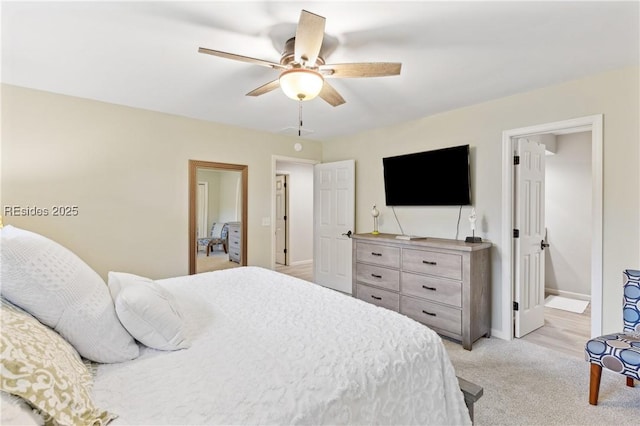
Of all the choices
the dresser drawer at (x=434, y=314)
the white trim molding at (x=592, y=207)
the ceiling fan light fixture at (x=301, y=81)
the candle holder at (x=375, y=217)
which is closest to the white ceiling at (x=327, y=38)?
the ceiling fan light fixture at (x=301, y=81)

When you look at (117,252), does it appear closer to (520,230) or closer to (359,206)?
(359,206)

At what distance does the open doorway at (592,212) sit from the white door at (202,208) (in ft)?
11.2

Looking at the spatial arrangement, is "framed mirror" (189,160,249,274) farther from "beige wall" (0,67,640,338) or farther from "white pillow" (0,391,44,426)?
"white pillow" (0,391,44,426)

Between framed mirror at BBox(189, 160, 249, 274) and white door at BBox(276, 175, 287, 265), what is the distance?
8.43 feet

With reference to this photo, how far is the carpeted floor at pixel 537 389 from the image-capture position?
76.8 inches

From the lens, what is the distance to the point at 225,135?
4.04 meters

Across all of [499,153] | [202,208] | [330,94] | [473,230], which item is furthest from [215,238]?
[499,153]

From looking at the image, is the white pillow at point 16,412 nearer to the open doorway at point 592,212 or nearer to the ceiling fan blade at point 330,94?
the ceiling fan blade at point 330,94

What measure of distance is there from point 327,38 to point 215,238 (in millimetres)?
2907

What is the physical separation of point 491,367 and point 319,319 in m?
1.92

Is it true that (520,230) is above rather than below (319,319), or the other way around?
above

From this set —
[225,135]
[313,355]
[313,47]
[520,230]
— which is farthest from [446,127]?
[313,355]

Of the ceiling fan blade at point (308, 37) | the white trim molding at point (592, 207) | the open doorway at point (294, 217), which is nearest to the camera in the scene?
the ceiling fan blade at point (308, 37)

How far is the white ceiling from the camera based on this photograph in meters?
1.70
